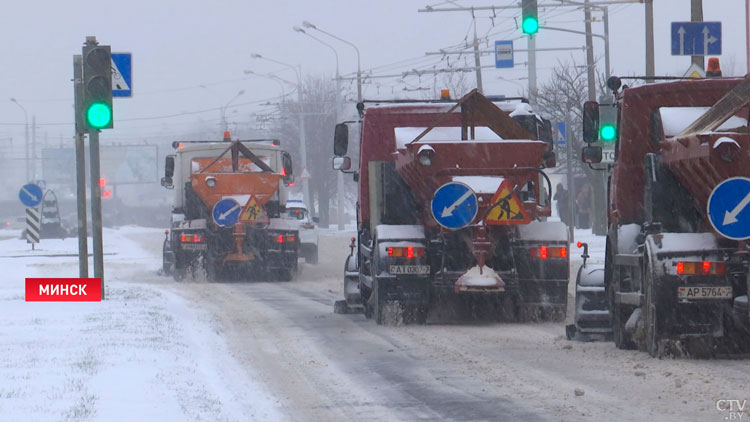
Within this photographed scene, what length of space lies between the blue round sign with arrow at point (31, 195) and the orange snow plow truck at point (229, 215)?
7.81 m

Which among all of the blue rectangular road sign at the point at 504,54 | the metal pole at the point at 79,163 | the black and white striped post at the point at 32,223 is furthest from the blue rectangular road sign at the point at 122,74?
the black and white striped post at the point at 32,223

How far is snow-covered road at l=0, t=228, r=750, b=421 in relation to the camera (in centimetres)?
859

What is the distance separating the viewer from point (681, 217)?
11500mm

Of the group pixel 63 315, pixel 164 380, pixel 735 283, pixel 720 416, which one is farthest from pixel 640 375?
pixel 63 315

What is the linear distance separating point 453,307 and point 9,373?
789cm

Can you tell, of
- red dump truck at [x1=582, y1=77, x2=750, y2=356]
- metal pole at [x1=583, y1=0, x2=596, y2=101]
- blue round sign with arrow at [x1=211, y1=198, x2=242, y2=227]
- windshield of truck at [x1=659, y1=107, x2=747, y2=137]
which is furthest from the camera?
metal pole at [x1=583, y1=0, x2=596, y2=101]

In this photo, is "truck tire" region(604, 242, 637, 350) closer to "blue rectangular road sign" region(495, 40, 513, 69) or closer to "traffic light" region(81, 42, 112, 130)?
"traffic light" region(81, 42, 112, 130)

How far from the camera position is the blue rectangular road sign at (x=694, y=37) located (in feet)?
67.5

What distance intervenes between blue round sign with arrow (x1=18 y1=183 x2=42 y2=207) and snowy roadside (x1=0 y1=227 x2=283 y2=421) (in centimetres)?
1471

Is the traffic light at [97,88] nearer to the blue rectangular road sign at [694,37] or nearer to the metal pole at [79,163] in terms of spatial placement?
the metal pole at [79,163]

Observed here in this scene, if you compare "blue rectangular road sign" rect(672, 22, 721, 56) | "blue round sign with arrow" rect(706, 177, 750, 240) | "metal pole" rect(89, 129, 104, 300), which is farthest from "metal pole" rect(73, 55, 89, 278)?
"blue round sign with arrow" rect(706, 177, 750, 240)

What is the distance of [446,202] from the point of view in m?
14.9

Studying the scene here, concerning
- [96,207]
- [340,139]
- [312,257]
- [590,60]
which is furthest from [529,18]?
[590,60]

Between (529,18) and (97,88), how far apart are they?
907 cm
